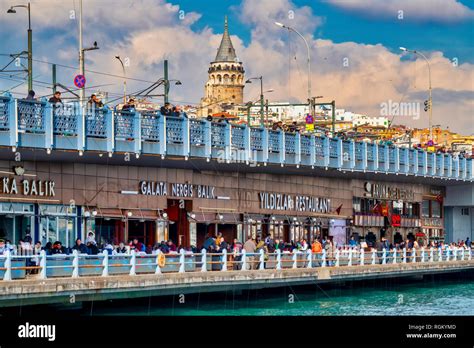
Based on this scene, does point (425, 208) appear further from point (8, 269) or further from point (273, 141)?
point (8, 269)

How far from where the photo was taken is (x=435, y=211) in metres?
82.0

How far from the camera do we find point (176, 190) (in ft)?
175

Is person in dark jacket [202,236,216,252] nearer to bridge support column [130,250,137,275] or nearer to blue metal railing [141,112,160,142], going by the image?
blue metal railing [141,112,160,142]

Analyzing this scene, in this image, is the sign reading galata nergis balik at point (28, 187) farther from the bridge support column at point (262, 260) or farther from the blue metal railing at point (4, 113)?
the bridge support column at point (262, 260)

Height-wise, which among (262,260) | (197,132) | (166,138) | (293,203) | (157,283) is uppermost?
(197,132)

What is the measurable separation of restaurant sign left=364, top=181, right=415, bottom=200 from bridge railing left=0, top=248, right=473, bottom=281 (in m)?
14.3

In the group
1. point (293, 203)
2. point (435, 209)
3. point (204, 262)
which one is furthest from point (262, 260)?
point (435, 209)

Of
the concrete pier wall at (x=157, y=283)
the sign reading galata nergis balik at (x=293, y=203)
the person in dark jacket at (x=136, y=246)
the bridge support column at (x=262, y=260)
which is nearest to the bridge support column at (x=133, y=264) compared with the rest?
the concrete pier wall at (x=157, y=283)

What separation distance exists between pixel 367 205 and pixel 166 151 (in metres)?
27.3

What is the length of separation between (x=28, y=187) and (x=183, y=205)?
1071 cm

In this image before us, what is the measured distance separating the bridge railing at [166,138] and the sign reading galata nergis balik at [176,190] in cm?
370

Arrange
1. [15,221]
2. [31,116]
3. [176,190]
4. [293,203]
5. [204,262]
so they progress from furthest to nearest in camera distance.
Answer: [293,203]
[176,190]
[15,221]
[204,262]
[31,116]

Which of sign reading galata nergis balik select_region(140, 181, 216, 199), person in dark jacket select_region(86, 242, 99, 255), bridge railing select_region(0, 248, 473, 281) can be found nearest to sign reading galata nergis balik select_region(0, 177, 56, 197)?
person in dark jacket select_region(86, 242, 99, 255)

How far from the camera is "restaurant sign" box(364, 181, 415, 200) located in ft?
233
